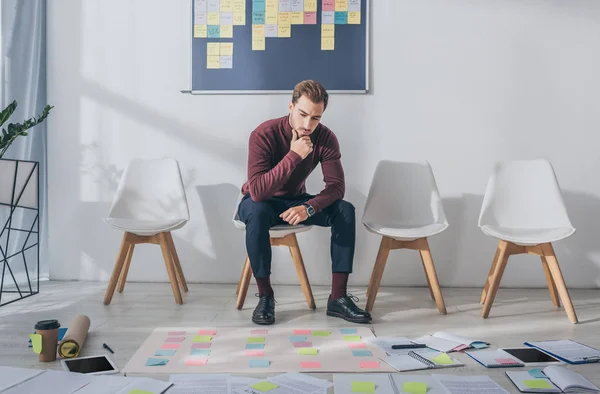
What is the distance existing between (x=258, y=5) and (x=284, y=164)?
1.25 metres

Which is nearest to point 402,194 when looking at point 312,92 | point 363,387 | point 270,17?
point 312,92

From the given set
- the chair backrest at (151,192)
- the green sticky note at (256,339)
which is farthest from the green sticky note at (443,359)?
the chair backrest at (151,192)

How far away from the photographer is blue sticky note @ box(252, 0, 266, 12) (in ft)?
10.1

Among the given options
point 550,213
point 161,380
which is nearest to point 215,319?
point 161,380

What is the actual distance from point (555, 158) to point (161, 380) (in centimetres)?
244

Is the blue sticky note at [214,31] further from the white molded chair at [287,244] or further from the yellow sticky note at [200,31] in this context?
the white molded chair at [287,244]

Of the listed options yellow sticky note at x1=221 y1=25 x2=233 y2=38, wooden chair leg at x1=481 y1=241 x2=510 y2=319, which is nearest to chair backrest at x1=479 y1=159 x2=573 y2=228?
wooden chair leg at x1=481 y1=241 x2=510 y2=319

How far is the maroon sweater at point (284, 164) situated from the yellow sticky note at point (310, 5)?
932 mm

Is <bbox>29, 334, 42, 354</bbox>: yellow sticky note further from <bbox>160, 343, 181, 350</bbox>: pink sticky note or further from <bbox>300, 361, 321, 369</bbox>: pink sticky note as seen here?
<bbox>300, 361, 321, 369</bbox>: pink sticky note

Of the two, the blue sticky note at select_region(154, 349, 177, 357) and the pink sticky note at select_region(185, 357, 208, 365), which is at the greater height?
the pink sticky note at select_region(185, 357, 208, 365)

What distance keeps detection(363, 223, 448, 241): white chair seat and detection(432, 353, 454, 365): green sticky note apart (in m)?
0.72

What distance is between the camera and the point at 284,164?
226 centimetres

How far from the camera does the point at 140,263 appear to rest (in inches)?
126

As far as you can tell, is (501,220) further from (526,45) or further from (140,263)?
(140,263)
